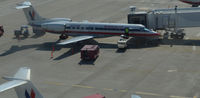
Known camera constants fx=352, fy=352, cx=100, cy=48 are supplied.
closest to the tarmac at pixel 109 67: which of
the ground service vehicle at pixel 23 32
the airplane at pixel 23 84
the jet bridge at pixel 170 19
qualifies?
the ground service vehicle at pixel 23 32

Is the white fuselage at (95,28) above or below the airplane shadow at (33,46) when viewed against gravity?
above

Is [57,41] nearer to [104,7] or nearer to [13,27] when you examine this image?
[13,27]

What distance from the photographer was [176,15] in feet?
168

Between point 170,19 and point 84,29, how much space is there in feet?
41.6

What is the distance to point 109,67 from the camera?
137ft

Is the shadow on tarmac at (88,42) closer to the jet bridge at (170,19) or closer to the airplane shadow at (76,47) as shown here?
the airplane shadow at (76,47)

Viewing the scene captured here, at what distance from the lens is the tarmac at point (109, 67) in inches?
1388

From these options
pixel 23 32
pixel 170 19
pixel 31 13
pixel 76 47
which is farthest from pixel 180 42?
pixel 23 32

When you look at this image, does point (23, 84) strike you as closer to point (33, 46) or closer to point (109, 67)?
point (109, 67)

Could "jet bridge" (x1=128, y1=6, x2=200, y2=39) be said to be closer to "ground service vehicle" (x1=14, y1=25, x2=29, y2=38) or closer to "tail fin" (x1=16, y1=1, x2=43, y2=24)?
"tail fin" (x1=16, y1=1, x2=43, y2=24)

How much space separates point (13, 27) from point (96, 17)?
49.4 ft

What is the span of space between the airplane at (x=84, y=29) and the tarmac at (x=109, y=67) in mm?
1769

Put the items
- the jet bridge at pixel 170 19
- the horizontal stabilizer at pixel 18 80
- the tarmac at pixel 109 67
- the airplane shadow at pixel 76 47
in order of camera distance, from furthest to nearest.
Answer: the jet bridge at pixel 170 19 < the airplane shadow at pixel 76 47 < the tarmac at pixel 109 67 < the horizontal stabilizer at pixel 18 80

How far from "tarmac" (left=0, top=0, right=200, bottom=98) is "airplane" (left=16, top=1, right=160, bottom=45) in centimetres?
177
